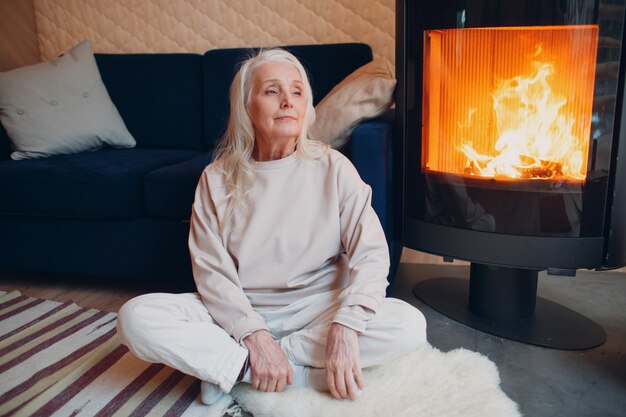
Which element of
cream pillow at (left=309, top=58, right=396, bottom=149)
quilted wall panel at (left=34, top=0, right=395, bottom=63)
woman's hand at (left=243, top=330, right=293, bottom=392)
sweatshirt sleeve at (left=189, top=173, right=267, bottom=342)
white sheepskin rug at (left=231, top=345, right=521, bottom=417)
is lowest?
white sheepskin rug at (left=231, top=345, right=521, bottom=417)

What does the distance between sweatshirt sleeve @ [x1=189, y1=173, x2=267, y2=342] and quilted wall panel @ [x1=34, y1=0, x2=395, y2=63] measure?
131cm

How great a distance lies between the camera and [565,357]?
155 centimetres

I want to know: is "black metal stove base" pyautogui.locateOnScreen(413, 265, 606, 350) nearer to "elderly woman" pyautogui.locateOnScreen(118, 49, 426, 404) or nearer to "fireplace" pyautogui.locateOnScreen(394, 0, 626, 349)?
"fireplace" pyautogui.locateOnScreen(394, 0, 626, 349)

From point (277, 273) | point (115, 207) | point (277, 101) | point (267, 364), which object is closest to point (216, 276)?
point (277, 273)

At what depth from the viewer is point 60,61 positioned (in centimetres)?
254

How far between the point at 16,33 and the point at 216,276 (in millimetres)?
2290

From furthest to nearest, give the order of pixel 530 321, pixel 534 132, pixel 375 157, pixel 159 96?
pixel 159 96 < pixel 530 321 < pixel 375 157 < pixel 534 132

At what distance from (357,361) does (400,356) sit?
18cm

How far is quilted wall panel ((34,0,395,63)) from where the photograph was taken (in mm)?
2516

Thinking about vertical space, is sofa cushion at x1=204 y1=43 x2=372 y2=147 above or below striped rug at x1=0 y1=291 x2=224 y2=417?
above

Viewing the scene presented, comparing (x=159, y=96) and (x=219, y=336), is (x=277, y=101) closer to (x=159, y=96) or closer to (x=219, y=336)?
(x=219, y=336)

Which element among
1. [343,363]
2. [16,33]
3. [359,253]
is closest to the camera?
[343,363]

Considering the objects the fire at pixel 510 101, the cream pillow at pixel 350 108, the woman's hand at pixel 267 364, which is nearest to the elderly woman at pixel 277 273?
the woman's hand at pixel 267 364

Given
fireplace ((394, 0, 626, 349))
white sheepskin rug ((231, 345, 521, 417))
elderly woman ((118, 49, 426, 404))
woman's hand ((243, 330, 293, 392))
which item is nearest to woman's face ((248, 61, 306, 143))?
elderly woman ((118, 49, 426, 404))
